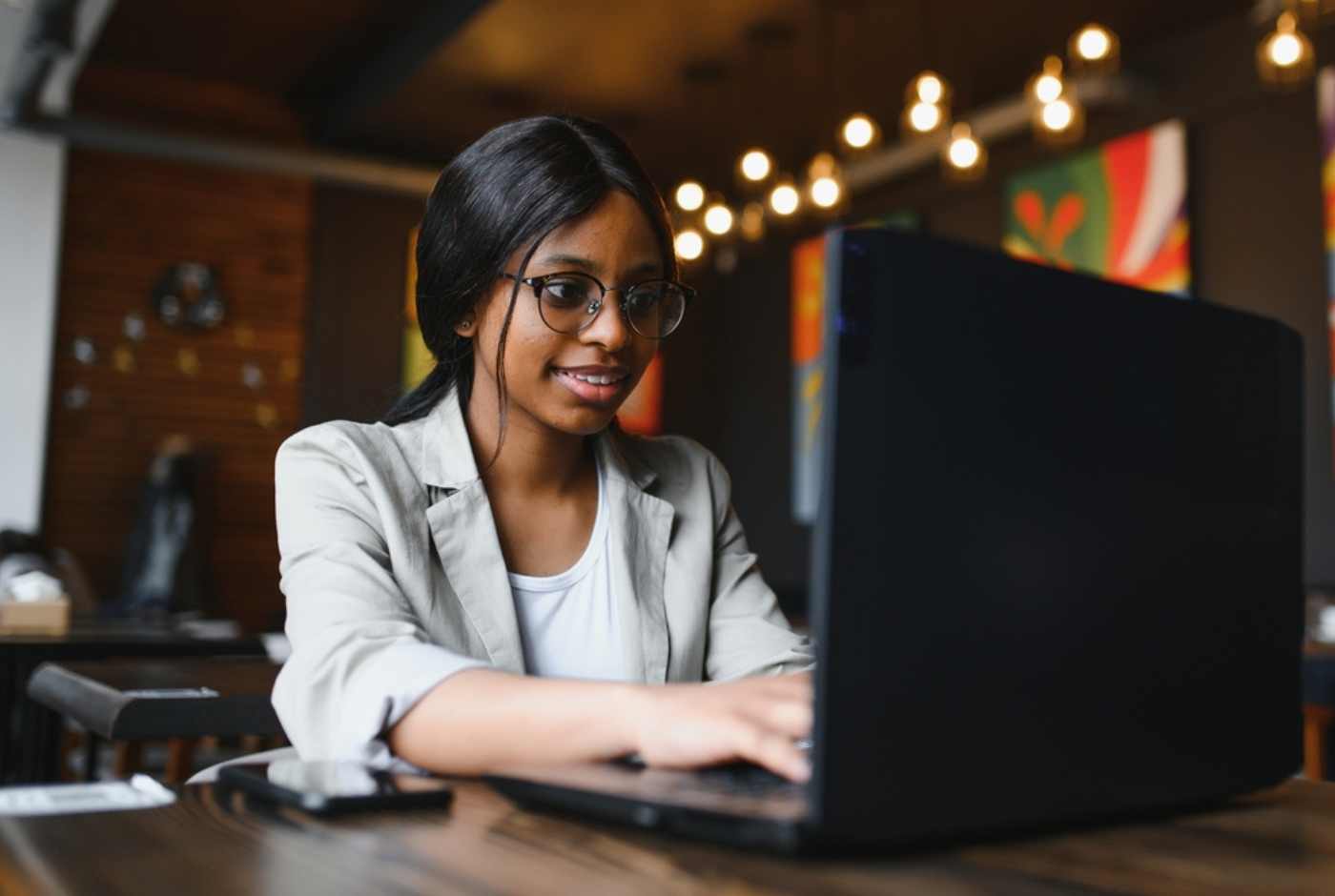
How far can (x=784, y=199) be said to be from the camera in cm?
536

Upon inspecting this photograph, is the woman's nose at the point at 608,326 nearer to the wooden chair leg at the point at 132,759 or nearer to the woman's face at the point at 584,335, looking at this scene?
the woman's face at the point at 584,335

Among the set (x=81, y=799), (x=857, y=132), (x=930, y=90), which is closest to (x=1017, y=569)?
(x=81, y=799)

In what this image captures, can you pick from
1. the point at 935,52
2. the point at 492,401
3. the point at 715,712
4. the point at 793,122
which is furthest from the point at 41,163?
the point at 715,712

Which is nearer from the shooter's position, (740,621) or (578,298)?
(578,298)

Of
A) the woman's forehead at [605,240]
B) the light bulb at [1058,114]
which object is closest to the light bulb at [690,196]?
the light bulb at [1058,114]

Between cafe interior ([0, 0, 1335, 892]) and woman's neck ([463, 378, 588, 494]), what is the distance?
280 centimetres

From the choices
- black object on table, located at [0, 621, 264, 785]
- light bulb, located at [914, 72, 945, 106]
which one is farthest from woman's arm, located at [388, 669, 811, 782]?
light bulb, located at [914, 72, 945, 106]

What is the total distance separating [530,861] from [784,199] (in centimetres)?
498

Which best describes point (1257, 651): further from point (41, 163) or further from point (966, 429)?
point (41, 163)

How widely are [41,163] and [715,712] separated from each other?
767cm

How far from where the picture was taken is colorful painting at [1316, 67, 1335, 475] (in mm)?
5211

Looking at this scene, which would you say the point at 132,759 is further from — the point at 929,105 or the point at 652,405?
the point at 652,405

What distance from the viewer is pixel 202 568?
711cm

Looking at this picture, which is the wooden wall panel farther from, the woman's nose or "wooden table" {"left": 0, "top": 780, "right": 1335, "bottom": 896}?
"wooden table" {"left": 0, "top": 780, "right": 1335, "bottom": 896}
